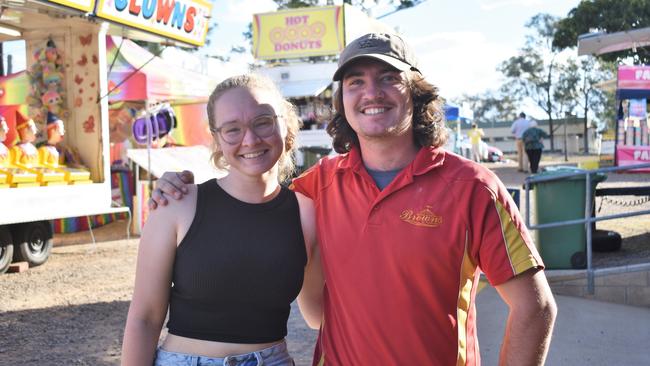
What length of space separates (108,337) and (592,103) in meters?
58.0

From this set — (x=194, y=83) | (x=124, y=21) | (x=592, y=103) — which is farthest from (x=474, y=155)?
(x=592, y=103)

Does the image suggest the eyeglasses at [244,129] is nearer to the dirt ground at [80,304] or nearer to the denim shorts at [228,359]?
the denim shorts at [228,359]

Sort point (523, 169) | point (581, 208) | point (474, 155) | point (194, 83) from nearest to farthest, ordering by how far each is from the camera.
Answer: point (581, 208) < point (194, 83) < point (523, 169) < point (474, 155)

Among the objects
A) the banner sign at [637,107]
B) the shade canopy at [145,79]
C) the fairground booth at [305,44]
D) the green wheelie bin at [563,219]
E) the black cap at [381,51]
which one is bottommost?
the green wheelie bin at [563,219]

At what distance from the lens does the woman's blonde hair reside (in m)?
2.23

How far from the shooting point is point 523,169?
22.5m

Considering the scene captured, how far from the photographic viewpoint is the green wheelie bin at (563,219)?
675 cm

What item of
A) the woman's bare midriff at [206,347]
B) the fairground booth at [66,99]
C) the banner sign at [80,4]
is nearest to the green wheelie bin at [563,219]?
the woman's bare midriff at [206,347]

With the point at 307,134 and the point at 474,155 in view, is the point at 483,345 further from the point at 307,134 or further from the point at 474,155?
the point at 474,155

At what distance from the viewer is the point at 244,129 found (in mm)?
2168

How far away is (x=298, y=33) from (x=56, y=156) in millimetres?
13258

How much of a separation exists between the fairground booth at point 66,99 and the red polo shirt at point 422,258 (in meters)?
6.93

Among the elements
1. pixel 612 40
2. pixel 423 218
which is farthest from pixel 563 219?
pixel 612 40

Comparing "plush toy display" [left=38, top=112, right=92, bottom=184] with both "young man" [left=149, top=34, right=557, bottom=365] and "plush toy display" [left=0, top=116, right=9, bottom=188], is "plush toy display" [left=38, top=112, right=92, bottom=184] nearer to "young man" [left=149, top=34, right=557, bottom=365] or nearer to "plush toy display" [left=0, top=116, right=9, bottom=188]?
"plush toy display" [left=0, top=116, right=9, bottom=188]
